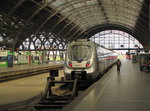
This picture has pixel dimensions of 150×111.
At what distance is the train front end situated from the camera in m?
15.8

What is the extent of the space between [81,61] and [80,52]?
89 cm

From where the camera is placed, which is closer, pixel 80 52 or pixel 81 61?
pixel 81 61

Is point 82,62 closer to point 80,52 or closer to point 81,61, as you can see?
point 81,61

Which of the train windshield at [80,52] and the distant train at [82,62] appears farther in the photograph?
the train windshield at [80,52]

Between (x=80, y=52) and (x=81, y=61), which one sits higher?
(x=80, y=52)

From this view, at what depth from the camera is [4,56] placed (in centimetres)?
3825

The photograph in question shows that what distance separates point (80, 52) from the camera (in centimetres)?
1680

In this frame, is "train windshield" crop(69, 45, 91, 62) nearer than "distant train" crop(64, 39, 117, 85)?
No

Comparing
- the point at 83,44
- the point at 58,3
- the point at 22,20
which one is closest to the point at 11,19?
the point at 22,20

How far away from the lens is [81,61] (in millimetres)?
16125

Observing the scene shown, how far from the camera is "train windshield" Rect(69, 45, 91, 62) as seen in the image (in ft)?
54.1

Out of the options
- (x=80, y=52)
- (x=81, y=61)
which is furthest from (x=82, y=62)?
(x=80, y=52)

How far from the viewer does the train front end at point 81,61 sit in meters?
15.8

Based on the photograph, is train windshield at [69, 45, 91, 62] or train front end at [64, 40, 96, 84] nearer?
train front end at [64, 40, 96, 84]
